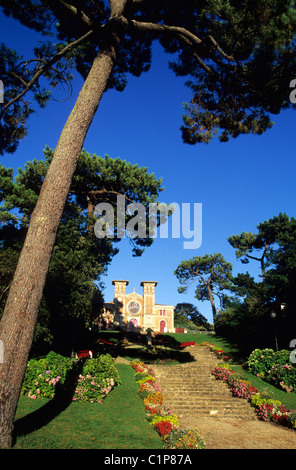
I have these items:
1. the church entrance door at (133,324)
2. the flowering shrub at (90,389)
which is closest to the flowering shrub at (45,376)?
the flowering shrub at (90,389)

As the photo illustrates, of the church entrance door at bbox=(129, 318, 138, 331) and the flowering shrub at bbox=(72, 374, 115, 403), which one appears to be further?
the church entrance door at bbox=(129, 318, 138, 331)

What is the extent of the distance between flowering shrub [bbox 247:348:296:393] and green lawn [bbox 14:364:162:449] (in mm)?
8812

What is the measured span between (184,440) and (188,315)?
210 ft

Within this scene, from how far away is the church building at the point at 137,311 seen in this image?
46.4 m

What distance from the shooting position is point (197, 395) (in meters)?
13.3

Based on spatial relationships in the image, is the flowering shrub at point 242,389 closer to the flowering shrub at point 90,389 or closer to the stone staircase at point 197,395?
the stone staircase at point 197,395

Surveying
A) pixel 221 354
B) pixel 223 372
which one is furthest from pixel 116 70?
pixel 221 354

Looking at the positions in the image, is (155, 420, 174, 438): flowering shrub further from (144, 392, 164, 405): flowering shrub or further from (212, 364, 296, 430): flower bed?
(212, 364, 296, 430): flower bed

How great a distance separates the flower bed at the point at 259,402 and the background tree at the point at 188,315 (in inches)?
1952

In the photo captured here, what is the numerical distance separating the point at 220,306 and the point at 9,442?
148 ft

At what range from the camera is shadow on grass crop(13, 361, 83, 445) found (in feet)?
17.6

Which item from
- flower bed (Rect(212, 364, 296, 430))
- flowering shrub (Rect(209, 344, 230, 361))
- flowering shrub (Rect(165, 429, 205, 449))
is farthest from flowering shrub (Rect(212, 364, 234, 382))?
flowering shrub (Rect(165, 429, 205, 449))

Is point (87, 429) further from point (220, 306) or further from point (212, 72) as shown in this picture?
point (220, 306)

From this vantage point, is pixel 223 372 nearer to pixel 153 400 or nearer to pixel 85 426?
pixel 153 400
